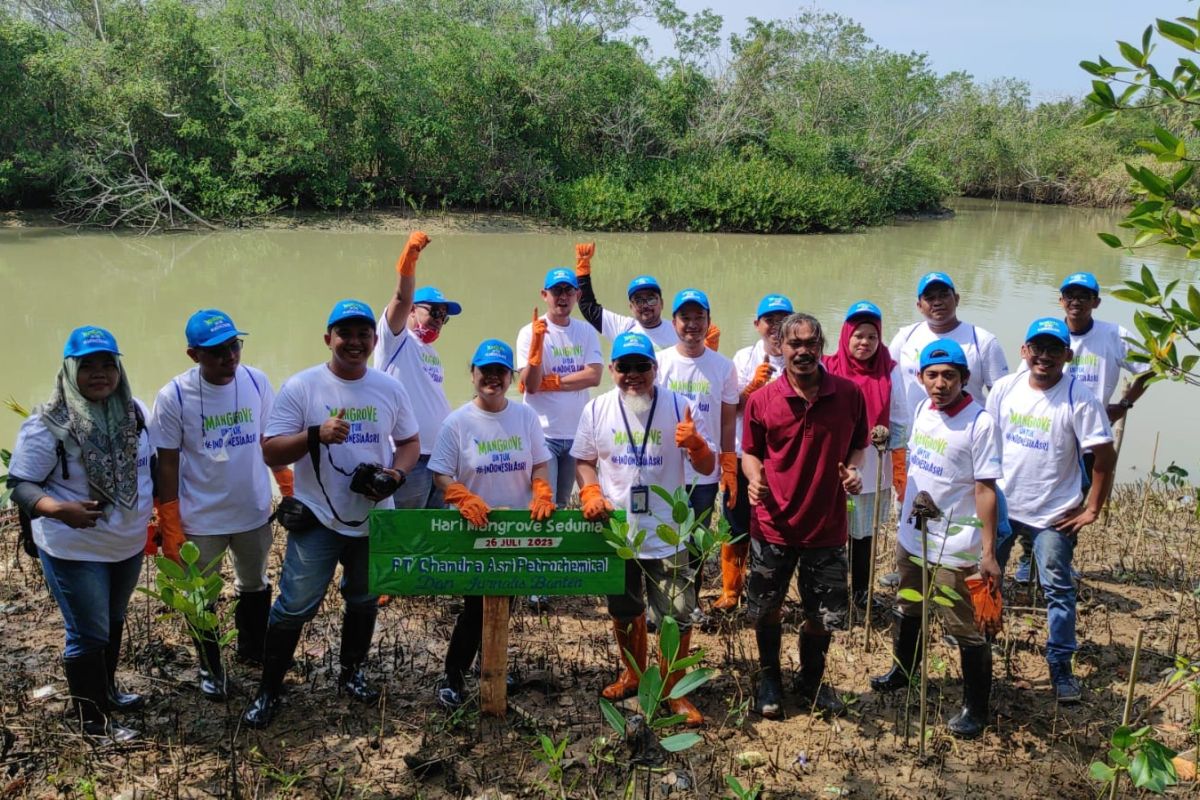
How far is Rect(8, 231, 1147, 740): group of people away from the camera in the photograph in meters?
3.17

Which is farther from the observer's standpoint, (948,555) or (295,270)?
(295,270)

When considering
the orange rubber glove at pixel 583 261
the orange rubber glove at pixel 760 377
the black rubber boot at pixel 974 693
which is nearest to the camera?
the black rubber boot at pixel 974 693

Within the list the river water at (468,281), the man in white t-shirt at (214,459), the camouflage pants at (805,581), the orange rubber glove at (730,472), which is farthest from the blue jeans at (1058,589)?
the river water at (468,281)

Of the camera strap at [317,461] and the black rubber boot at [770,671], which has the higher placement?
the camera strap at [317,461]

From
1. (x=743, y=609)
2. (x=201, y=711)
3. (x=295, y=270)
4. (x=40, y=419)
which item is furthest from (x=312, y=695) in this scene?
(x=295, y=270)

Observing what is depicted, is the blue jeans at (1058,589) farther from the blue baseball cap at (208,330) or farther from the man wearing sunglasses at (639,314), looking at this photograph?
the blue baseball cap at (208,330)

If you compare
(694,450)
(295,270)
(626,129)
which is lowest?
(694,450)

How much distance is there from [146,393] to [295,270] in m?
7.60

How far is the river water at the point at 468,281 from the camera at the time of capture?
10.4 meters

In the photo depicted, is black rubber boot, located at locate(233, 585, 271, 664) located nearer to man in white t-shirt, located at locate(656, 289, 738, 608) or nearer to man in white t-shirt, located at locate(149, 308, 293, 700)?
man in white t-shirt, located at locate(149, 308, 293, 700)

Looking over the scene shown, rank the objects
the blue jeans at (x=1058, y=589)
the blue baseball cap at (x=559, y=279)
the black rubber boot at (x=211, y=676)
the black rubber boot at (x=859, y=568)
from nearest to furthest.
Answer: the black rubber boot at (x=211, y=676) < the blue jeans at (x=1058, y=589) < the black rubber boot at (x=859, y=568) < the blue baseball cap at (x=559, y=279)

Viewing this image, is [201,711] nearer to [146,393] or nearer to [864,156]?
[146,393]

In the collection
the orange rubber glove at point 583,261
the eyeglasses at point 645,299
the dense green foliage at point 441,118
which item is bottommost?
the eyeglasses at point 645,299

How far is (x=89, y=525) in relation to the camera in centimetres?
302
